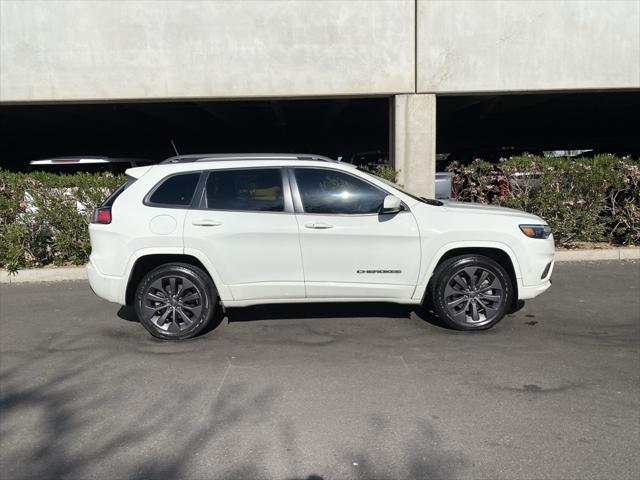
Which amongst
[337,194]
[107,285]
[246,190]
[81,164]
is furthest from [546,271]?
[81,164]

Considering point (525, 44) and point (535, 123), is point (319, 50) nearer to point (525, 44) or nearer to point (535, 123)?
point (525, 44)

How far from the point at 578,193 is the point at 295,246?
5743 mm

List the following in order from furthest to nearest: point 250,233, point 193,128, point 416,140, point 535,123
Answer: point 535,123
point 193,128
point 416,140
point 250,233

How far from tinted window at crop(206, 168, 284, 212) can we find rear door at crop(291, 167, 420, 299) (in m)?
0.21

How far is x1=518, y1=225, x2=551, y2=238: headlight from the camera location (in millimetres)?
5359

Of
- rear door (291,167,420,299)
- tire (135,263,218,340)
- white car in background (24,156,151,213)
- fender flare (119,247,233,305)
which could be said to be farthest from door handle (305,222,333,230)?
white car in background (24,156,151,213)

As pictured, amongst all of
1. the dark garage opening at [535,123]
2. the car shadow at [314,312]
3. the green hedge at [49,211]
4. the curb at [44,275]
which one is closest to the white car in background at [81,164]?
the green hedge at [49,211]

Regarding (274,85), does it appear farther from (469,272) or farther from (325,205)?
(469,272)

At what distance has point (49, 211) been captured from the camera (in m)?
8.16

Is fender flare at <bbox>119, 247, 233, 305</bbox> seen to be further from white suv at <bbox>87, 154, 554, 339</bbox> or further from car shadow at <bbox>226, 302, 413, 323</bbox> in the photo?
car shadow at <bbox>226, 302, 413, 323</bbox>

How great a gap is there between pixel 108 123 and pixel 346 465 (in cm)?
1956

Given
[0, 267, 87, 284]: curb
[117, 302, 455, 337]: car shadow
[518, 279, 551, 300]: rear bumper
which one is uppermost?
[518, 279, 551, 300]: rear bumper

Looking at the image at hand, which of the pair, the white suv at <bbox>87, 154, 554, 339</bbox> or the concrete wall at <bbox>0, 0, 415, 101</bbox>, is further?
the concrete wall at <bbox>0, 0, 415, 101</bbox>

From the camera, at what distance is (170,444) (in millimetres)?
3426
